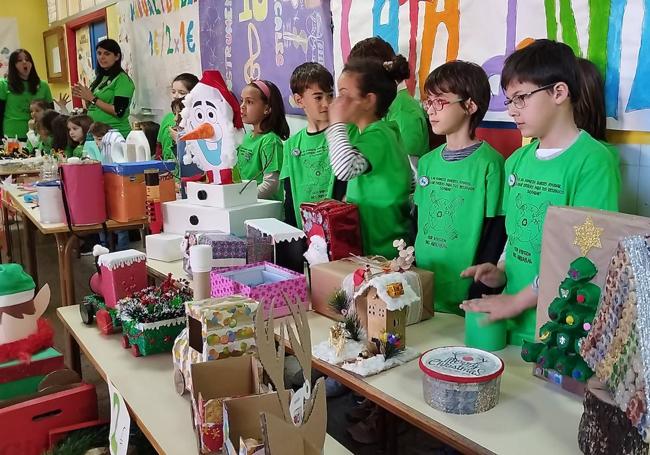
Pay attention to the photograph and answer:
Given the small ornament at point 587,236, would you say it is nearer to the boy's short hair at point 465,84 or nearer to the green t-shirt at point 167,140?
the boy's short hair at point 465,84

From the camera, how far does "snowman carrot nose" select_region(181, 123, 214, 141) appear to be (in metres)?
2.10

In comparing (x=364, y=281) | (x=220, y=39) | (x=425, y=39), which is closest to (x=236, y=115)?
(x=425, y=39)

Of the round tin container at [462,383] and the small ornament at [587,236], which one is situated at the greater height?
the small ornament at [587,236]

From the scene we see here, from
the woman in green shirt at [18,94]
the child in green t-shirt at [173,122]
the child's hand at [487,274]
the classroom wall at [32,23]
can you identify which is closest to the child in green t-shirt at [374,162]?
the child's hand at [487,274]

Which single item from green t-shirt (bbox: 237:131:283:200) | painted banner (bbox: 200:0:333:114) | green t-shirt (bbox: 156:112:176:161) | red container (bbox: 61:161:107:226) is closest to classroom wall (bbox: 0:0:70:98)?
green t-shirt (bbox: 156:112:176:161)

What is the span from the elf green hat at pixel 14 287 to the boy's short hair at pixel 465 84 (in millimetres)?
1191

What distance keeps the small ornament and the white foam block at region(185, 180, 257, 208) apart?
1.23 meters

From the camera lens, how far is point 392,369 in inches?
50.8

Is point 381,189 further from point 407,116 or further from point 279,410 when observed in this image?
point 279,410

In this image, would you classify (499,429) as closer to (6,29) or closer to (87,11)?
(87,11)

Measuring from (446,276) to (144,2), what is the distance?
4.20m

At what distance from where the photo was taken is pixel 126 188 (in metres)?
2.51

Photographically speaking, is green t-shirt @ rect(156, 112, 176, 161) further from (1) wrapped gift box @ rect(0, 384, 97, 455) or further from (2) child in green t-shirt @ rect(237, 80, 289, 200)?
(1) wrapped gift box @ rect(0, 384, 97, 455)

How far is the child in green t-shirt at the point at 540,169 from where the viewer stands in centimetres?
134
